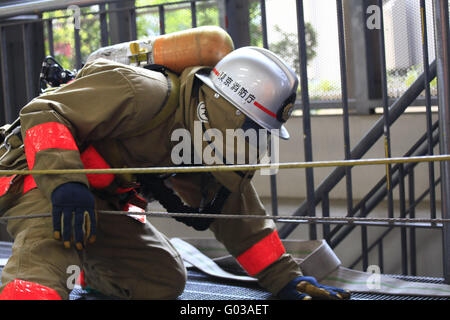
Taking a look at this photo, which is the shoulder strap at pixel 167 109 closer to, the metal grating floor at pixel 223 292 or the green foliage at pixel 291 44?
the metal grating floor at pixel 223 292

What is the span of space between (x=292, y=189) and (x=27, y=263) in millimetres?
3276

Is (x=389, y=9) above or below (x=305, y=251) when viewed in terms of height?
above

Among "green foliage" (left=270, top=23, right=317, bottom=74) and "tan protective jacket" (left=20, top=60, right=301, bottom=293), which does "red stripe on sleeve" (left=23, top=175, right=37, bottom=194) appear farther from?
"green foliage" (left=270, top=23, right=317, bottom=74)

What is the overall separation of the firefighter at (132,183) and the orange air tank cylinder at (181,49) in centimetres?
6

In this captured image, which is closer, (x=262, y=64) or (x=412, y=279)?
(x=262, y=64)

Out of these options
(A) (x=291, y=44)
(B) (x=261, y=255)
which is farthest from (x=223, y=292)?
(A) (x=291, y=44)

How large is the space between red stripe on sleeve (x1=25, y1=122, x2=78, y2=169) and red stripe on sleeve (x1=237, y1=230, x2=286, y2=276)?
0.81 metres

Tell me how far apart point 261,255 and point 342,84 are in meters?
0.83

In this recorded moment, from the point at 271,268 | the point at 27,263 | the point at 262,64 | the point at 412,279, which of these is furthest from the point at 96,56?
the point at 412,279

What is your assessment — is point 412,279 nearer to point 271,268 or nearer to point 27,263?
point 271,268

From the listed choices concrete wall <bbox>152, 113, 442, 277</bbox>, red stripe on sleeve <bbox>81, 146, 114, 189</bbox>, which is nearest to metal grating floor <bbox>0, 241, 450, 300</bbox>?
red stripe on sleeve <bbox>81, 146, 114, 189</bbox>

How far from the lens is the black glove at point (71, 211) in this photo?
5.50 ft

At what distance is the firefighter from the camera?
172 centimetres

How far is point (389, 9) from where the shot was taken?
4262 millimetres
